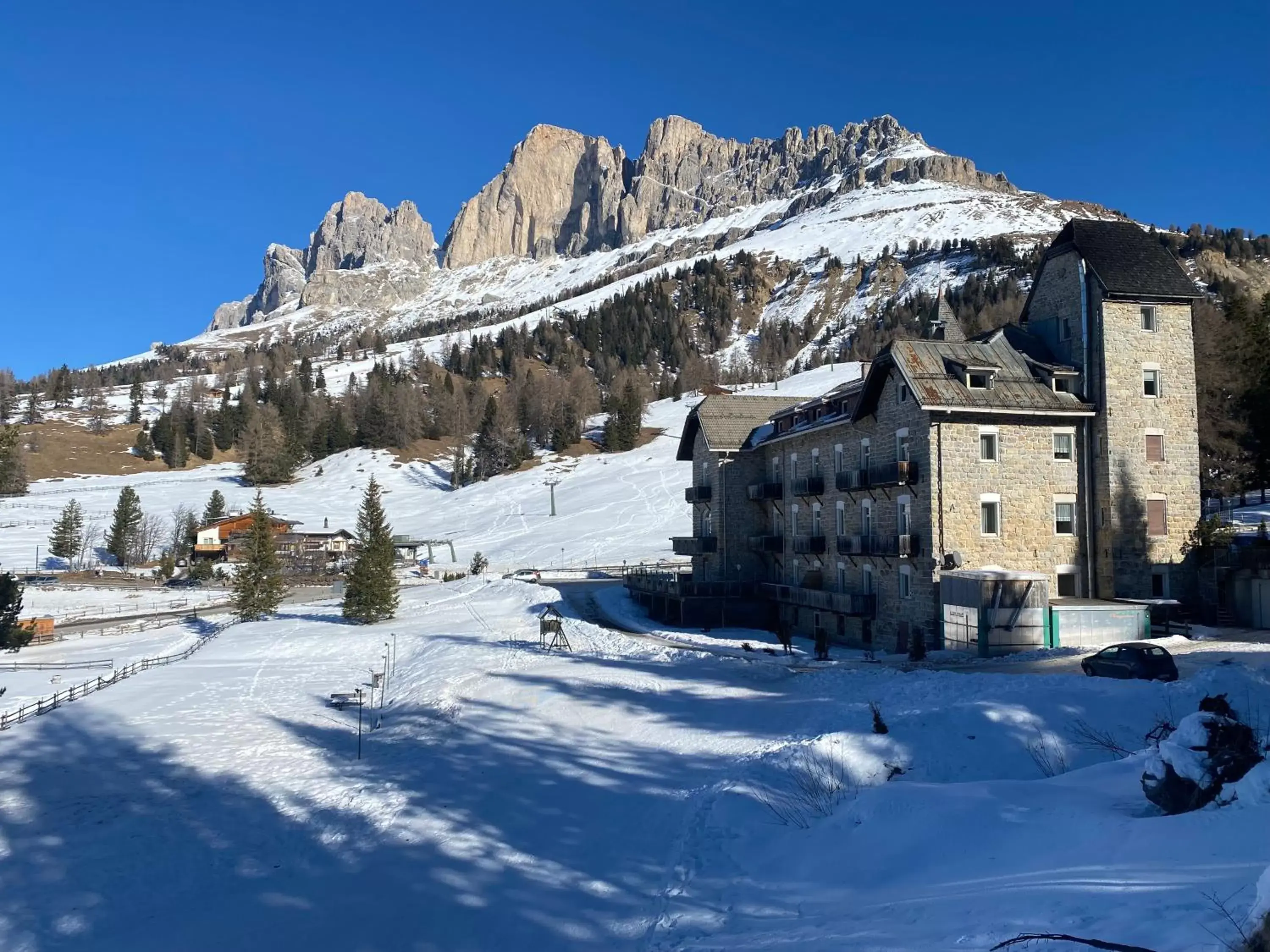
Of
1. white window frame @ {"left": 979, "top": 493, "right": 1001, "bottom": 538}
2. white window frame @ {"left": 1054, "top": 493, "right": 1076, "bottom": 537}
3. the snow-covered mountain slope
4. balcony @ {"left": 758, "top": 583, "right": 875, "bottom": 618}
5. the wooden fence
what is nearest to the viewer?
the wooden fence

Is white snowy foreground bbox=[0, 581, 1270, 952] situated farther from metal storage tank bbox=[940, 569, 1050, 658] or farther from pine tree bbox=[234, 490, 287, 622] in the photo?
pine tree bbox=[234, 490, 287, 622]

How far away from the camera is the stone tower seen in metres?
34.4

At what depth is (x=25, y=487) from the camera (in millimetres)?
126875

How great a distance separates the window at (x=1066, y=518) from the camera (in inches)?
1375

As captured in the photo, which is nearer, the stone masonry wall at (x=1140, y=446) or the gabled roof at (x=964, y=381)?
the gabled roof at (x=964, y=381)

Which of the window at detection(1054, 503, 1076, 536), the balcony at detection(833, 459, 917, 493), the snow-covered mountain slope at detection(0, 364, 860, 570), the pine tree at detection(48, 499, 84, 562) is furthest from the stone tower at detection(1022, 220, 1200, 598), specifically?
the pine tree at detection(48, 499, 84, 562)

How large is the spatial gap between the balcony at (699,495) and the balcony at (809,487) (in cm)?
799

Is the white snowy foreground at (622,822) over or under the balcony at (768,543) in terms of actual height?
under

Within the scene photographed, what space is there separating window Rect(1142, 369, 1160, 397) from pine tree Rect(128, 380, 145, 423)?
594 feet

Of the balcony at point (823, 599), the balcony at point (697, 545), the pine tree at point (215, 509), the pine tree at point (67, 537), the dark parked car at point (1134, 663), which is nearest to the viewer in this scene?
the dark parked car at point (1134, 663)

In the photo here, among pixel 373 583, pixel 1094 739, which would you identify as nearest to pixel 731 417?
pixel 373 583

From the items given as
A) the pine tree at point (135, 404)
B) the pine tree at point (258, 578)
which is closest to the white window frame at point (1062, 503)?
the pine tree at point (258, 578)

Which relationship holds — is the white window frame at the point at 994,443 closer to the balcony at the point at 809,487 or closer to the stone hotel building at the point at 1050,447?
the stone hotel building at the point at 1050,447

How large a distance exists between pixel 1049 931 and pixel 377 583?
163 ft
